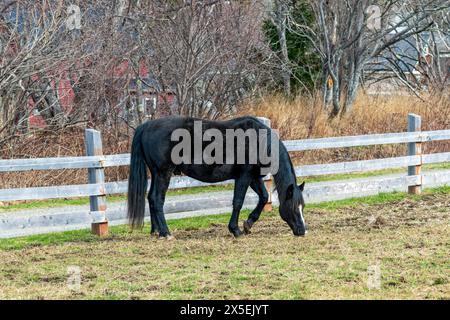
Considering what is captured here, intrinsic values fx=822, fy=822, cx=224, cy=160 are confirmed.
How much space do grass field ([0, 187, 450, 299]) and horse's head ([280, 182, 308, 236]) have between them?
148mm

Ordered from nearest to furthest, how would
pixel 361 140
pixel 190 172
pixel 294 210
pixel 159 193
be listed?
pixel 294 210, pixel 159 193, pixel 190 172, pixel 361 140

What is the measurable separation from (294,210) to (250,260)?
5.98ft

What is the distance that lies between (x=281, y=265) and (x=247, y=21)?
10681mm

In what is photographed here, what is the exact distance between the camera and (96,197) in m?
11.2

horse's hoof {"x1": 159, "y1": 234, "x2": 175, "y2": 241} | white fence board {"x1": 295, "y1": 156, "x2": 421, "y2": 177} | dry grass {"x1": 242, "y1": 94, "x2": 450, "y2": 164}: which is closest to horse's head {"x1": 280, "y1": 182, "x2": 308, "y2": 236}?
horse's hoof {"x1": 159, "y1": 234, "x2": 175, "y2": 241}

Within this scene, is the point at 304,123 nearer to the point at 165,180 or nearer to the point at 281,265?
the point at 165,180

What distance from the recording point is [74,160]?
1098 cm

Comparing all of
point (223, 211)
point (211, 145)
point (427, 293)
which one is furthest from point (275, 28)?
point (427, 293)

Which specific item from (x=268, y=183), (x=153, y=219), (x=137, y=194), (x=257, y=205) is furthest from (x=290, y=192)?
(x=268, y=183)

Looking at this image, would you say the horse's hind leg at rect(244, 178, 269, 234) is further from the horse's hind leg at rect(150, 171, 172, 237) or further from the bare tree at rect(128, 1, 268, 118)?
the bare tree at rect(128, 1, 268, 118)

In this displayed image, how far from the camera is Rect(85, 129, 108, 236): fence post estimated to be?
1117cm

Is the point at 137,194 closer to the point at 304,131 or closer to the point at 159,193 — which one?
the point at 159,193

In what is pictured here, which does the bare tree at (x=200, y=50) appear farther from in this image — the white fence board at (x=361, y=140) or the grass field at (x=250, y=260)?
the grass field at (x=250, y=260)

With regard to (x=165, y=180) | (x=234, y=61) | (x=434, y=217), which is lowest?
(x=434, y=217)
